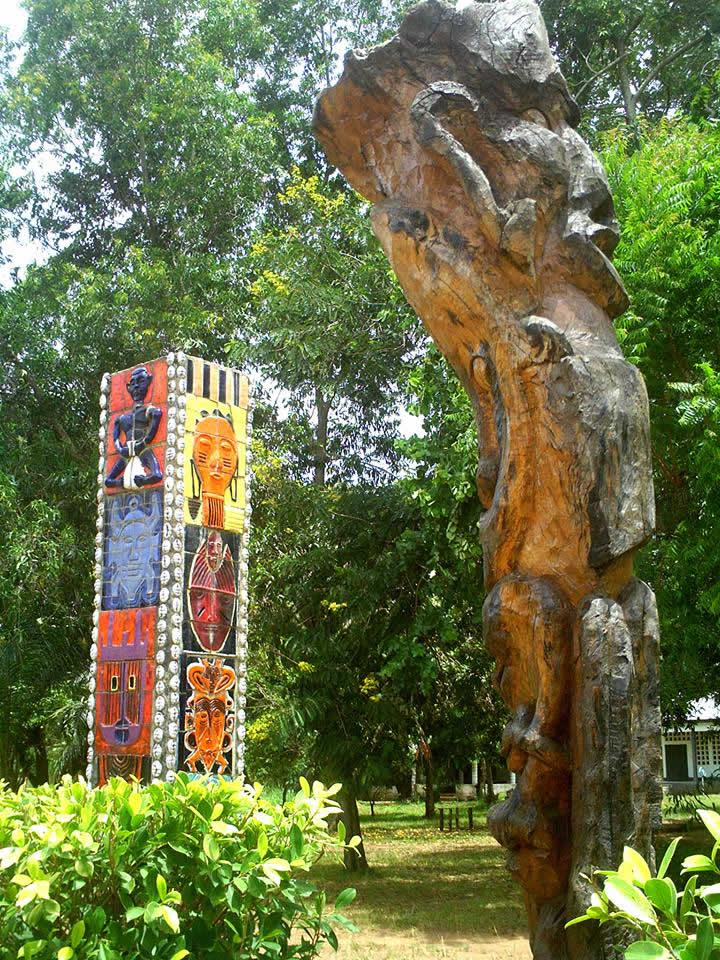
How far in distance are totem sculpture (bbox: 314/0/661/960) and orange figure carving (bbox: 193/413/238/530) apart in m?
4.01

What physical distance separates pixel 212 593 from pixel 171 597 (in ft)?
1.45

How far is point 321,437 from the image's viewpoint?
585 inches

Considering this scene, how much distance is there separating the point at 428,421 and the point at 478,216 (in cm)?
681

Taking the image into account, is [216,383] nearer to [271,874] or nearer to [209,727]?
[209,727]

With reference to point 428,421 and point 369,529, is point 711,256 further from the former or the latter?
point 369,529

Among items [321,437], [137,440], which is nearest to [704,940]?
[137,440]

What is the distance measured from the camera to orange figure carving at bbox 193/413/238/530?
8.49m

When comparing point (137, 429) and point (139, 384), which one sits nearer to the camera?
point (137, 429)

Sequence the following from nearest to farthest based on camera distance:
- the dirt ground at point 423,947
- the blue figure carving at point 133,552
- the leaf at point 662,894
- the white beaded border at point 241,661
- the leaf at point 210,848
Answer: the leaf at point 662,894 < the leaf at point 210,848 < the dirt ground at point 423,947 < the blue figure carving at point 133,552 < the white beaded border at point 241,661

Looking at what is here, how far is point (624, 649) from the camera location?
3768 mm

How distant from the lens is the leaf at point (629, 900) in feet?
6.79

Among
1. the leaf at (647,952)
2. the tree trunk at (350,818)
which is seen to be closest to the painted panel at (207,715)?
the tree trunk at (350,818)

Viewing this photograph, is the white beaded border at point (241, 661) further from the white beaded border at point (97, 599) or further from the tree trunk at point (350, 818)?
the tree trunk at point (350, 818)

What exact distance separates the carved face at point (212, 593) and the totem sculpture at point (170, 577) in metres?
0.01
